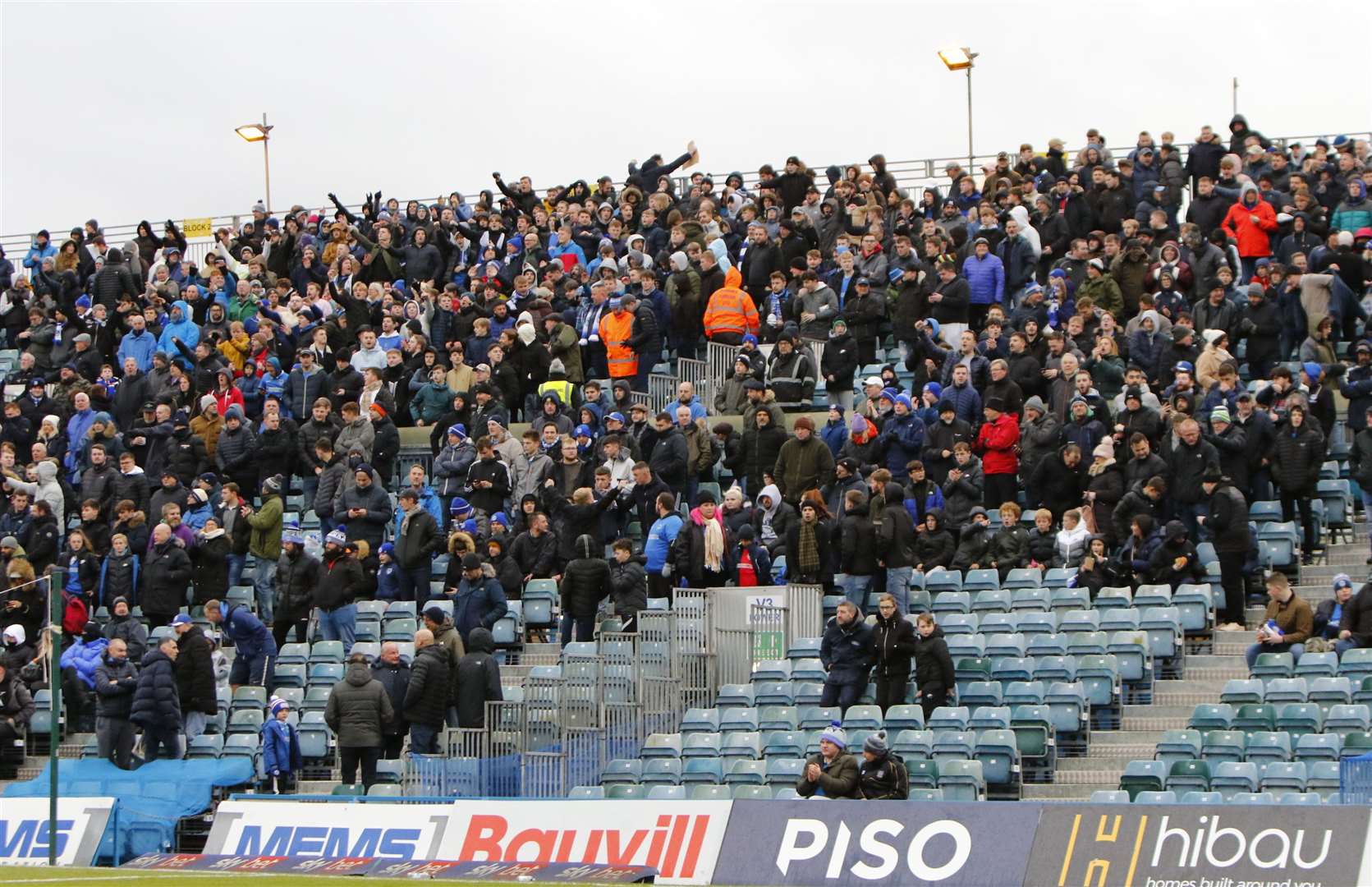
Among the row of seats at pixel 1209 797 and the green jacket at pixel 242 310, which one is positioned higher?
the green jacket at pixel 242 310

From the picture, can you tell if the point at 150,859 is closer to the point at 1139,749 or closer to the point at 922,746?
the point at 922,746

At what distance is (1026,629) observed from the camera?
20375mm

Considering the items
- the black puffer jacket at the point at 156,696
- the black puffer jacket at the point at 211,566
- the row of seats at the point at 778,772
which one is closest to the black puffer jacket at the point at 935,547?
the row of seats at the point at 778,772

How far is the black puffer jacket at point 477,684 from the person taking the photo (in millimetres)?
20281

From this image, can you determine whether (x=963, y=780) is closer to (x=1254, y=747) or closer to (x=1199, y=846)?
(x=1254, y=747)

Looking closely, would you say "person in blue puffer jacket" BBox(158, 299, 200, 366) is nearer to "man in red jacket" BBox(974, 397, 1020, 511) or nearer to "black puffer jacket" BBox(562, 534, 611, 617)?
"black puffer jacket" BBox(562, 534, 611, 617)

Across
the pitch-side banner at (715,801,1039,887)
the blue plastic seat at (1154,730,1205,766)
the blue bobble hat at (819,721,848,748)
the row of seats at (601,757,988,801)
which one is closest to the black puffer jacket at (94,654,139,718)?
the row of seats at (601,757,988,801)

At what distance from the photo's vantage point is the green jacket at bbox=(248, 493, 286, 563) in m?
23.6

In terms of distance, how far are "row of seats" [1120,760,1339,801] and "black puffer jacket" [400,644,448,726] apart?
6472 mm

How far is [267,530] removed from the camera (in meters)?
23.7

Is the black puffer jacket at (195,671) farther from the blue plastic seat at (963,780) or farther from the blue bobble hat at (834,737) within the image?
the blue plastic seat at (963,780)

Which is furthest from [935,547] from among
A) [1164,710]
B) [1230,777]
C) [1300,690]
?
[1230,777]

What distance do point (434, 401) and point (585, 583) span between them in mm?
4970

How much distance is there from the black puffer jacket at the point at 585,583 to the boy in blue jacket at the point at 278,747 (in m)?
3.04
